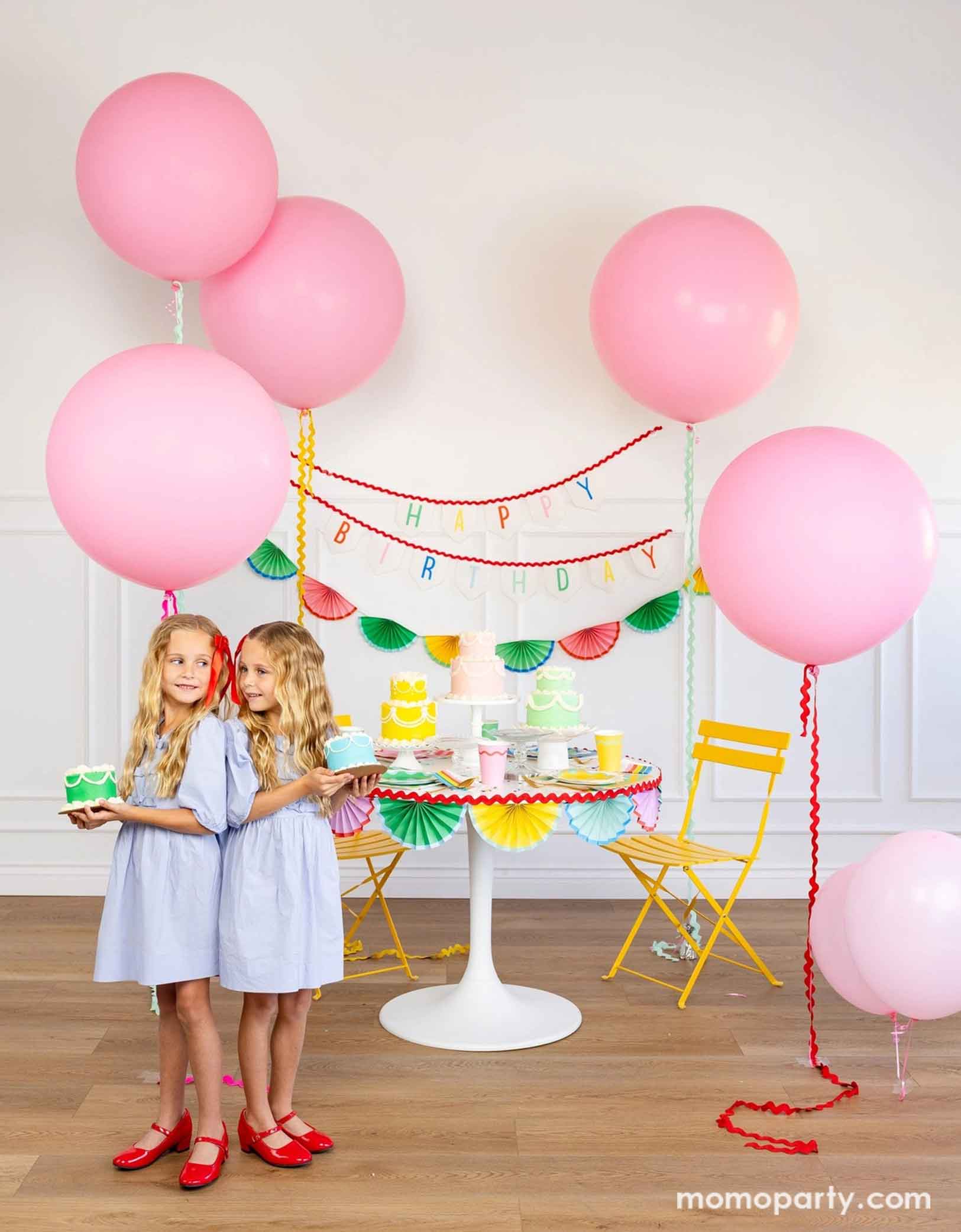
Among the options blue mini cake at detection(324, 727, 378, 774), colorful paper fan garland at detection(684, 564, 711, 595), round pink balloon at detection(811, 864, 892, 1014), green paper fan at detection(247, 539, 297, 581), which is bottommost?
round pink balloon at detection(811, 864, 892, 1014)

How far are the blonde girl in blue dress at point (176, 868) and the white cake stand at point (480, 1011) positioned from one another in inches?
32.0

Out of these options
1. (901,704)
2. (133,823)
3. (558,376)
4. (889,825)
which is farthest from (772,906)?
(133,823)

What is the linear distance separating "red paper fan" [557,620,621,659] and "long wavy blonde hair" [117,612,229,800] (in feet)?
7.36

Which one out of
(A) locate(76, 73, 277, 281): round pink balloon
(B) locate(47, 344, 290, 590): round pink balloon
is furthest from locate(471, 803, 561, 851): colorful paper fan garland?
(A) locate(76, 73, 277, 281): round pink balloon

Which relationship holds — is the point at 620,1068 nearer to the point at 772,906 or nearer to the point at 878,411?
the point at 772,906

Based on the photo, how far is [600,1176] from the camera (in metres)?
2.42

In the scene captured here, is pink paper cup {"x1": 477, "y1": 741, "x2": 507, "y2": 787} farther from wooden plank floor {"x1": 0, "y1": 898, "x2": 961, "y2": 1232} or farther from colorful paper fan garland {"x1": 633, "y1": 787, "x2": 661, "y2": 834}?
wooden plank floor {"x1": 0, "y1": 898, "x2": 961, "y2": 1232}

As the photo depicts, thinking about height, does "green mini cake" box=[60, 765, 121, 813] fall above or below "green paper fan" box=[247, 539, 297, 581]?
below

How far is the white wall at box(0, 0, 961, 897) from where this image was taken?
4.52 m

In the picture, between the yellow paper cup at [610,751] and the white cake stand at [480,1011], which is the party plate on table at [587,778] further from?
the white cake stand at [480,1011]

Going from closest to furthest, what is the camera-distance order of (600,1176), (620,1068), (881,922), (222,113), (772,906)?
(600,1176) < (881,922) < (620,1068) < (222,113) < (772,906)

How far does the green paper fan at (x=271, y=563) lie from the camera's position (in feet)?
14.8

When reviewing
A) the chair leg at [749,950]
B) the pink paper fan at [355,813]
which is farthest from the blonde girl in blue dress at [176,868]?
the chair leg at [749,950]

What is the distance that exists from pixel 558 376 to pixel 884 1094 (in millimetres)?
2776
